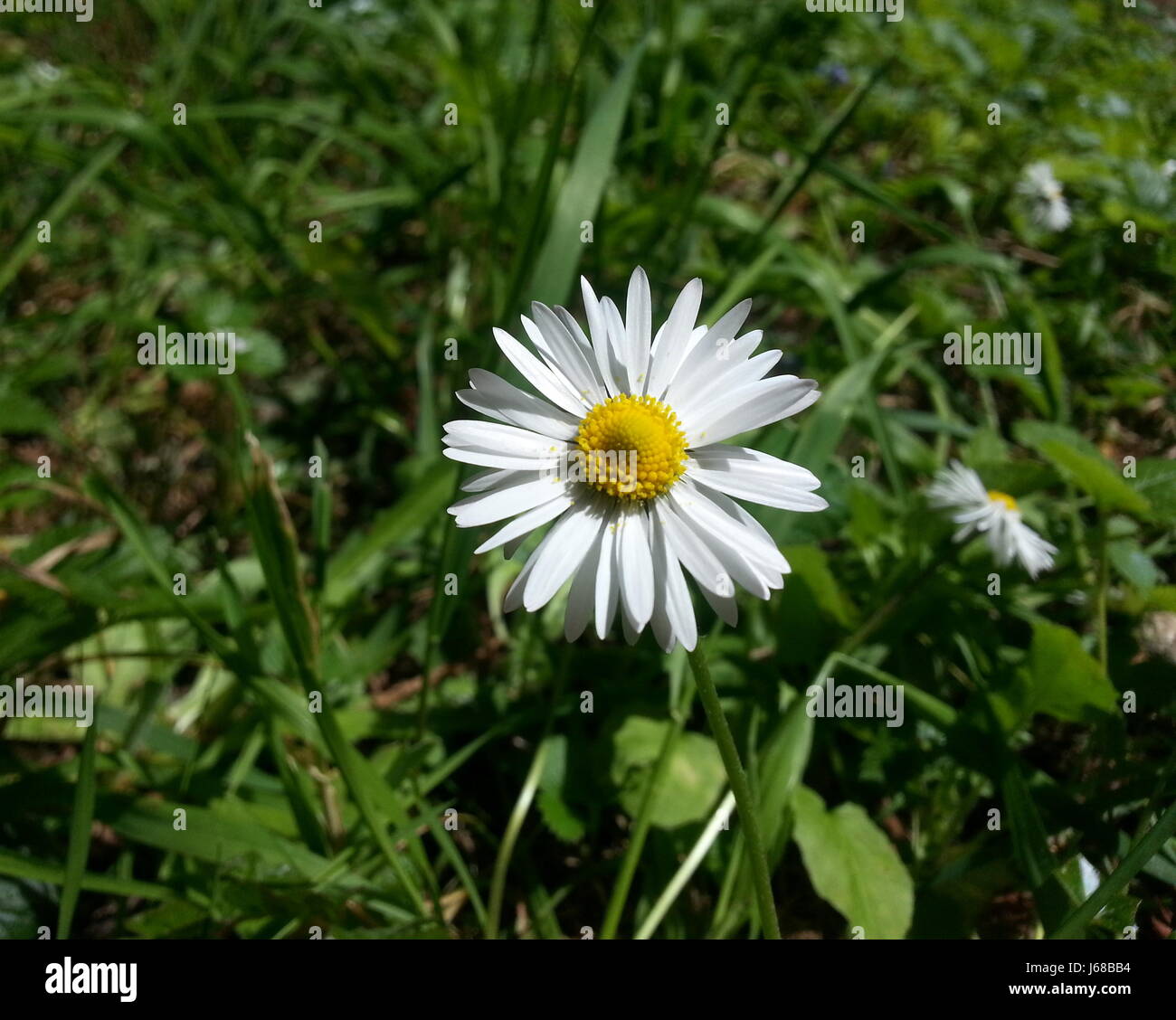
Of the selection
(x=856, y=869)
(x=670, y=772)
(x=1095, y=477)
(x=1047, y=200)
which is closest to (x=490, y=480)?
(x=670, y=772)

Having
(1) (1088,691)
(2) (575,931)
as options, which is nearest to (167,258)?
(2) (575,931)

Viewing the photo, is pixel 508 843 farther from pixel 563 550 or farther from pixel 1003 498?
pixel 1003 498

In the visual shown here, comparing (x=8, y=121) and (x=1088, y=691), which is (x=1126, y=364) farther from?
(x=8, y=121)

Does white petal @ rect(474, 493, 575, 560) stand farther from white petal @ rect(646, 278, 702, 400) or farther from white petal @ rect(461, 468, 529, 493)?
white petal @ rect(646, 278, 702, 400)

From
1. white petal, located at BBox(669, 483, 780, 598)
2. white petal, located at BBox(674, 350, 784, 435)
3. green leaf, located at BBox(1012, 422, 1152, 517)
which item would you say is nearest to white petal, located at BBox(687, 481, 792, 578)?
white petal, located at BBox(669, 483, 780, 598)

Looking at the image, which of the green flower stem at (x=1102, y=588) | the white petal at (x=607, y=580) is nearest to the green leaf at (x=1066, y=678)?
the green flower stem at (x=1102, y=588)
